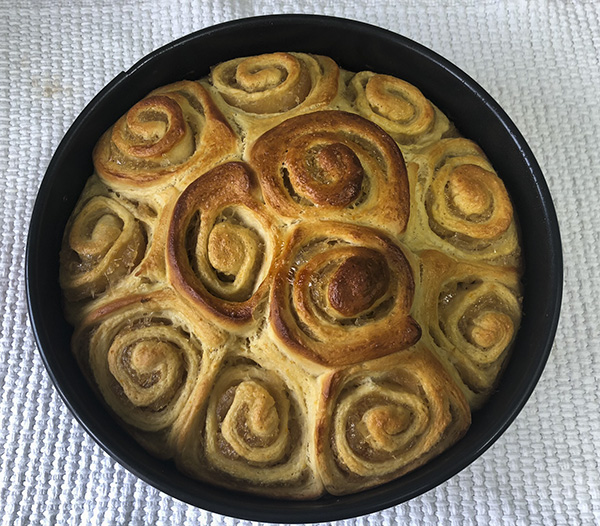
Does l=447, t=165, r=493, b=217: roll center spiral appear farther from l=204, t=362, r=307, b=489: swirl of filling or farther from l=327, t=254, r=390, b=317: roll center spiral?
l=204, t=362, r=307, b=489: swirl of filling

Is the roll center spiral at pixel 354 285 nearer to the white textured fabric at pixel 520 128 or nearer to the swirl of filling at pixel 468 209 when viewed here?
the swirl of filling at pixel 468 209

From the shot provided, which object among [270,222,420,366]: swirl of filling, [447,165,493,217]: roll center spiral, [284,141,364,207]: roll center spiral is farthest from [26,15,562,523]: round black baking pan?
[284,141,364,207]: roll center spiral

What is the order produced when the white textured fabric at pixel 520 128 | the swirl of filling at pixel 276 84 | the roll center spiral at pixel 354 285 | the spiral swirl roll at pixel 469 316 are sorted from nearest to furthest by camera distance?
the roll center spiral at pixel 354 285, the spiral swirl roll at pixel 469 316, the swirl of filling at pixel 276 84, the white textured fabric at pixel 520 128

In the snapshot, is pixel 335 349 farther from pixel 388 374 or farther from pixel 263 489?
pixel 263 489

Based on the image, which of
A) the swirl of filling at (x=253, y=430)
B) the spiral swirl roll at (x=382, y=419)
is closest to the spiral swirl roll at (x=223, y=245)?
the swirl of filling at (x=253, y=430)

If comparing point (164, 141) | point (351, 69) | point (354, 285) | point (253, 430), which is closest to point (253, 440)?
point (253, 430)

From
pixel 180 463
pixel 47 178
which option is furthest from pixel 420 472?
pixel 47 178
